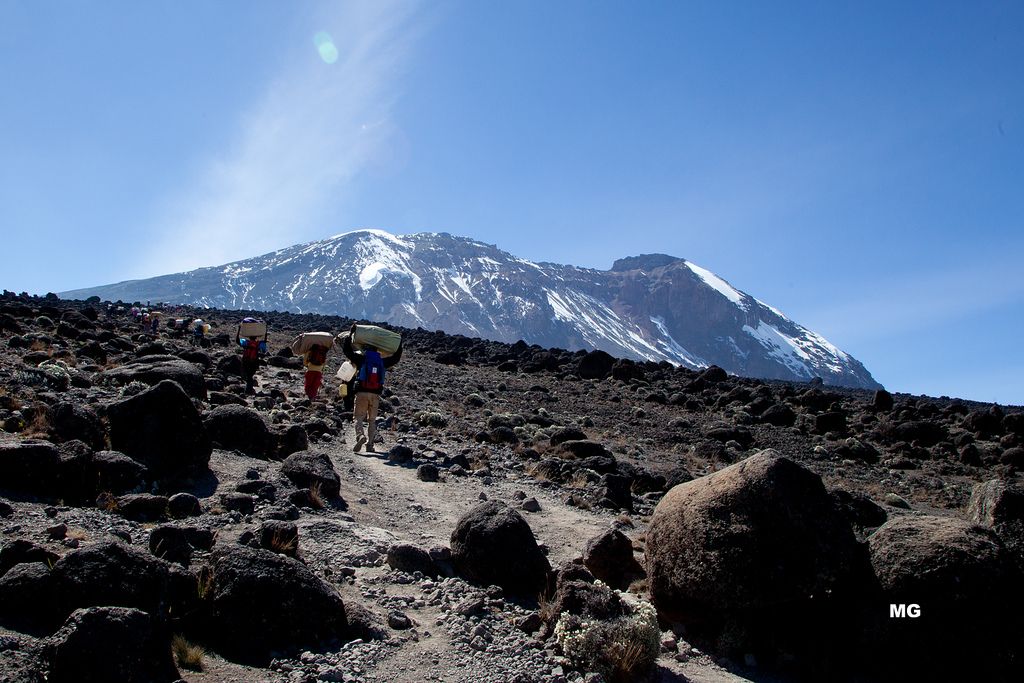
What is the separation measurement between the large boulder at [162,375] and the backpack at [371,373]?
270 cm

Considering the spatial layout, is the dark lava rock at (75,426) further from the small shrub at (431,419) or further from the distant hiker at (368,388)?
the small shrub at (431,419)

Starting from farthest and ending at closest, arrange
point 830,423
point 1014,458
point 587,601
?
point 830,423, point 1014,458, point 587,601

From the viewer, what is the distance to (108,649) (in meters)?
3.01

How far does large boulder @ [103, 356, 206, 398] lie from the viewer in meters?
10.5

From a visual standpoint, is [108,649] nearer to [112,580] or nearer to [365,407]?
[112,580]

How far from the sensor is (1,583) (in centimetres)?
339

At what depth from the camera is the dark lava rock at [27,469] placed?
5.04 meters

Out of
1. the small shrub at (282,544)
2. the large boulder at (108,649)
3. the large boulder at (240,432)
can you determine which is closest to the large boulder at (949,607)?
the small shrub at (282,544)

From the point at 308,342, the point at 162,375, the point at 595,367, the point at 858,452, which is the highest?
the point at 595,367

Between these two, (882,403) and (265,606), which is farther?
(882,403)

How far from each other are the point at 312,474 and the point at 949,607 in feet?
18.3

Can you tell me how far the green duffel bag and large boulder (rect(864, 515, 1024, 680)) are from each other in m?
8.43

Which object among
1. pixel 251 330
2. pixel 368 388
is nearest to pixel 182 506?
pixel 368 388

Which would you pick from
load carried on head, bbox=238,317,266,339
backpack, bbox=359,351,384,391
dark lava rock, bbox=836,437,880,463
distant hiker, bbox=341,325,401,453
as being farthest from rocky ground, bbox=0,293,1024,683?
dark lava rock, bbox=836,437,880,463
